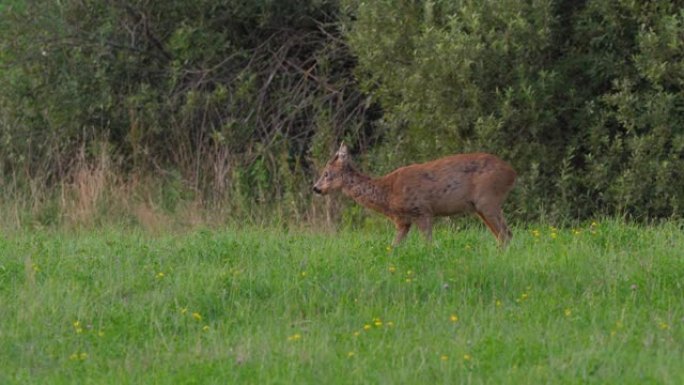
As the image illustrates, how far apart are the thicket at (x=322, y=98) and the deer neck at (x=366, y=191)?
8.28ft

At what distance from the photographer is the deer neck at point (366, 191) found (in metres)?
13.0

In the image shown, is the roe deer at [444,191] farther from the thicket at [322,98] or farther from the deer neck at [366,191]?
the thicket at [322,98]

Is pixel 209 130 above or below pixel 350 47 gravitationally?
below

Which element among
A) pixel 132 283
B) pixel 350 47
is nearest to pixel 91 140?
pixel 350 47

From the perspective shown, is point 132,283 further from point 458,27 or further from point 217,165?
point 217,165

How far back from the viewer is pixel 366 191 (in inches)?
517

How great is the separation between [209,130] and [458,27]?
16.3 feet

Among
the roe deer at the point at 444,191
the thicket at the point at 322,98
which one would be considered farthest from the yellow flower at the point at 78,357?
the thicket at the point at 322,98

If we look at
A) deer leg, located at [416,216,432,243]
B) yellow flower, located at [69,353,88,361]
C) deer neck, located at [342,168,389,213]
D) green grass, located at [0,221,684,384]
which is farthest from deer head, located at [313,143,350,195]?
yellow flower, located at [69,353,88,361]

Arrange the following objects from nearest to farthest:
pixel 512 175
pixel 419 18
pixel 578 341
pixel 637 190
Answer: pixel 578 341, pixel 512 175, pixel 637 190, pixel 419 18

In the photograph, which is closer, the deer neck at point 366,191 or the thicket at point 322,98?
the deer neck at point 366,191

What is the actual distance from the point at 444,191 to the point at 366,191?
0.89m

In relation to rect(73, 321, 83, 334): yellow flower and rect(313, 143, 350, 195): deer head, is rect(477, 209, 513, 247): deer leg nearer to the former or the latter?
rect(313, 143, 350, 195): deer head

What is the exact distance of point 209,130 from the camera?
751 inches
